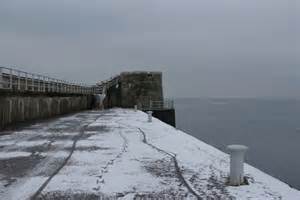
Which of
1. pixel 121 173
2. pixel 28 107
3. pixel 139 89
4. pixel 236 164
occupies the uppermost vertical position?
pixel 139 89

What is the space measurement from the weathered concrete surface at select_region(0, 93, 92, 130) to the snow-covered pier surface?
613 centimetres

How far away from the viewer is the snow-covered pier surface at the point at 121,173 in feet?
19.1

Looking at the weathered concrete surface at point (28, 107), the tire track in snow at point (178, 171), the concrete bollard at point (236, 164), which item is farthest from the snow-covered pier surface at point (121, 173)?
the weathered concrete surface at point (28, 107)

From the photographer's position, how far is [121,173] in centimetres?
717

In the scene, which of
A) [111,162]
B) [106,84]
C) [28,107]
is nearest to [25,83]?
[28,107]

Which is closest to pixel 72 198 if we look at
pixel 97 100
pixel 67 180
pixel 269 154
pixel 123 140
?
pixel 67 180

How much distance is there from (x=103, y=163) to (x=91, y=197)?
8.30 ft

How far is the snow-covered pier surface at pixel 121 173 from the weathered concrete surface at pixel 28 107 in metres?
6.13

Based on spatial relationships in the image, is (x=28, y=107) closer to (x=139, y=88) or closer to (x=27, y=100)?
(x=27, y=100)

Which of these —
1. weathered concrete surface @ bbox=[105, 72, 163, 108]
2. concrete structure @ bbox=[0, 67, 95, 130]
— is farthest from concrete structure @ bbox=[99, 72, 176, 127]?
concrete structure @ bbox=[0, 67, 95, 130]

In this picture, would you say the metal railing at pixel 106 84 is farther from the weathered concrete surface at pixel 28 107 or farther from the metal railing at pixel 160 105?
the weathered concrete surface at pixel 28 107

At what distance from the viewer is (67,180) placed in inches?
259

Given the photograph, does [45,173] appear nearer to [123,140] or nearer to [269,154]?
[123,140]

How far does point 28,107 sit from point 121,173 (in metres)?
14.9
